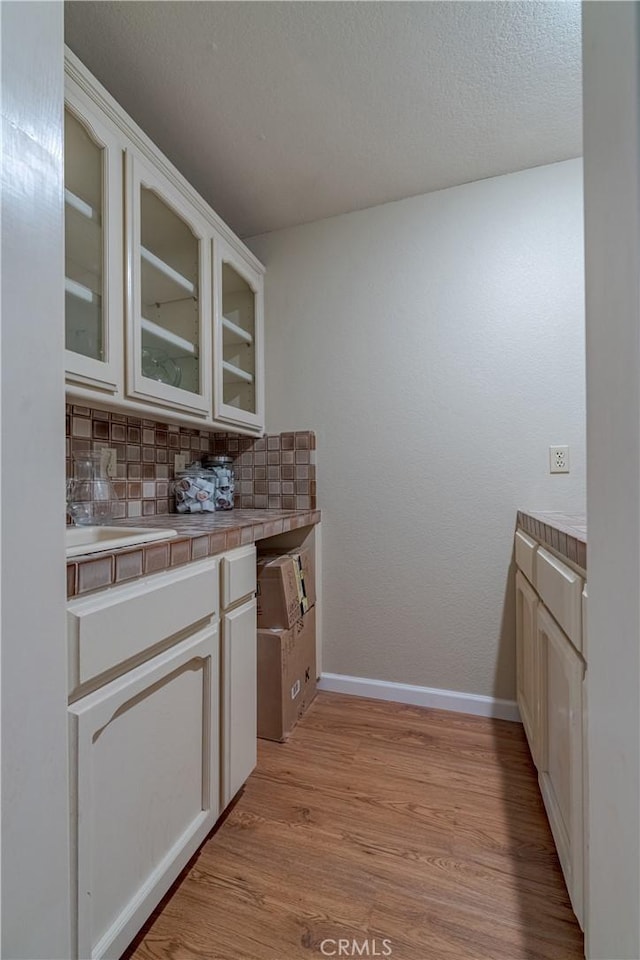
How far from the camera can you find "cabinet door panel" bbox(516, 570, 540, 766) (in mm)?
1243

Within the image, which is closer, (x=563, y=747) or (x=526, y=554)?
(x=563, y=747)

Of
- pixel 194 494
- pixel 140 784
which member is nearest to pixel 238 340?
pixel 194 494

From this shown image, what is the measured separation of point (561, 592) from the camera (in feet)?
3.01

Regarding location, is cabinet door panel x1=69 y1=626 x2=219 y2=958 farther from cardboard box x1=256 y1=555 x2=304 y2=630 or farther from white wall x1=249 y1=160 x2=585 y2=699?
white wall x1=249 y1=160 x2=585 y2=699

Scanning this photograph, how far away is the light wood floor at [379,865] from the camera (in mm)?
867

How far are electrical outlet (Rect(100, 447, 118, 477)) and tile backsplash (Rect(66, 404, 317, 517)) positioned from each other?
0.06ft

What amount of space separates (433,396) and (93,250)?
4.36ft

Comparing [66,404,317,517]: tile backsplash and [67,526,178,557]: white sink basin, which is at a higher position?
[66,404,317,517]: tile backsplash

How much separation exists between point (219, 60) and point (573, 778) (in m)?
2.02

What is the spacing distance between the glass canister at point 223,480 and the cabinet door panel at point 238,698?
28.7 inches

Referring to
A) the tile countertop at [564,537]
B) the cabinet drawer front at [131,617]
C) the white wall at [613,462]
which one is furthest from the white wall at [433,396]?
the white wall at [613,462]

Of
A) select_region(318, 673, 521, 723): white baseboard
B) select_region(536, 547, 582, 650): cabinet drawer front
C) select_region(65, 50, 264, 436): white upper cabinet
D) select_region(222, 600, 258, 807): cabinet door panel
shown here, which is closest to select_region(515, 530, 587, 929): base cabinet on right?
select_region(536, 547, 582, 650): cabinet drawer front

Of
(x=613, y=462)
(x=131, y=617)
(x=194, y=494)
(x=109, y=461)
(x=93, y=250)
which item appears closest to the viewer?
(x=613, y=462)

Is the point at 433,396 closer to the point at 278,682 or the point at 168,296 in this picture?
the point at 168,296
